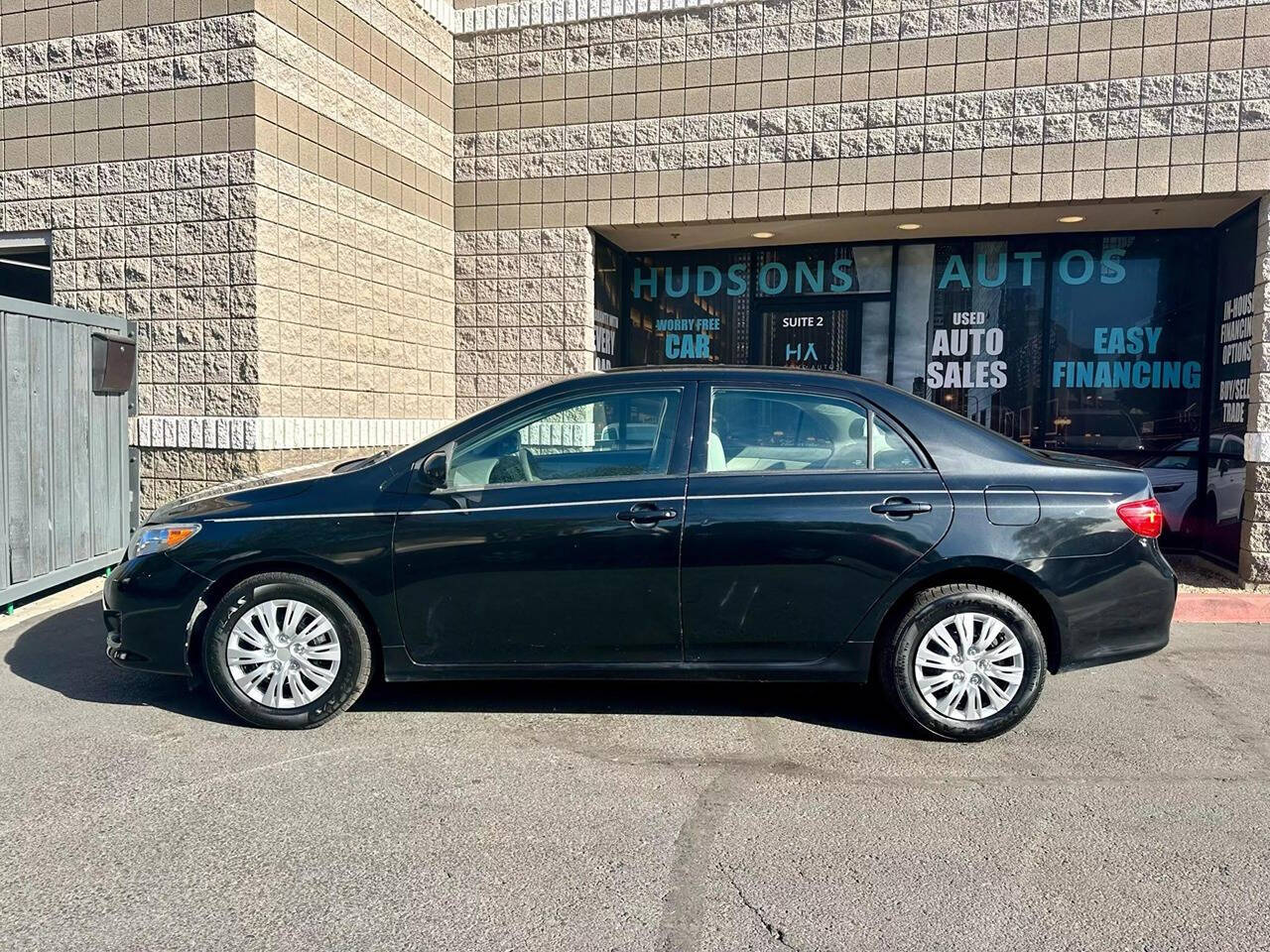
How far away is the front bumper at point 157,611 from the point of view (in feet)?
14.5

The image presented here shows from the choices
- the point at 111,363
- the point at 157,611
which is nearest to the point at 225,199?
the point at 111,363

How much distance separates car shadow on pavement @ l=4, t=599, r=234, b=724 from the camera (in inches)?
190

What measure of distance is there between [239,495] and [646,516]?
2.00m

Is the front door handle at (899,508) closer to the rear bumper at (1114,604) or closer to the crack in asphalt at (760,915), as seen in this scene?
the rear bumper at (1114,604)

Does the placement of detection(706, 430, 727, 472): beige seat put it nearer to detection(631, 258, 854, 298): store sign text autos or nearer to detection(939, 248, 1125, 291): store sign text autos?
detection(631, 258, 854, 298): store sign text autos

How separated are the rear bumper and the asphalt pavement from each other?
1.48 feet

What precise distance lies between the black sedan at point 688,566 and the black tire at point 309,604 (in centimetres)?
1

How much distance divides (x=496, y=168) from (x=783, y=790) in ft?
23.9

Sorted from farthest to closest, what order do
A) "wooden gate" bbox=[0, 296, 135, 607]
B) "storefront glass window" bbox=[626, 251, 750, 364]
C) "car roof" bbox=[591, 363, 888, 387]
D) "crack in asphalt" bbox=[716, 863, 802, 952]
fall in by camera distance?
"storefront glass window" bbox=[626, 251, 750, 364], "wooden gate" bbox=[0, 296, 135, 607], "car roof" bbox=[591, 363, 888, 387], "crack in asphalt" bbox=[716, 863, 802, 952]

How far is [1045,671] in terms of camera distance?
430cm

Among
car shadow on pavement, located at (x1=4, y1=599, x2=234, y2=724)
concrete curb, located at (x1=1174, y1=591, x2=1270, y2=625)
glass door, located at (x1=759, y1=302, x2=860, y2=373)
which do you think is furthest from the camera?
glass door, located at (x1=759, y1=302, x2=860, y2=373)

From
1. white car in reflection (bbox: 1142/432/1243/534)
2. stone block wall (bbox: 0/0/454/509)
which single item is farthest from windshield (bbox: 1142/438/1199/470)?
stone block wall (bbox: 0/0/454/509)

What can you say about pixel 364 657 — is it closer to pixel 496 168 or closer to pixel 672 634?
pixel 672 634

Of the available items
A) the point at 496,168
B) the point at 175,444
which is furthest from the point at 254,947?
the point at 496,168
